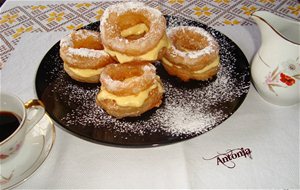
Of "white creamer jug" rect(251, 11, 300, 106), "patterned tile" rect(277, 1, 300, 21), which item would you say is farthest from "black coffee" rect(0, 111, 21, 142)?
"patterned tile" rect(277, 1, 300, 21)

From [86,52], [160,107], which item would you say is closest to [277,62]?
[160,107]

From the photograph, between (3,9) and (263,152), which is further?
(3,9)

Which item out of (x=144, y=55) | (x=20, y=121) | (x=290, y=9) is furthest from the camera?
(x=290, y=9)

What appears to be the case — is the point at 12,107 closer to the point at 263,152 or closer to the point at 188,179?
the point at 188,179

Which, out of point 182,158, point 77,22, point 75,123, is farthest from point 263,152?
point 77,22

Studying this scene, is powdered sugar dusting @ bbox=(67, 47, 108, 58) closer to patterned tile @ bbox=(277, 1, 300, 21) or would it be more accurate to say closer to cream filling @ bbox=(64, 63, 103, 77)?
cream filling @ bbox=(64, 63, 103, 77)

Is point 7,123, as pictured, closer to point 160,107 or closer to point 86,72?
point 86,72
